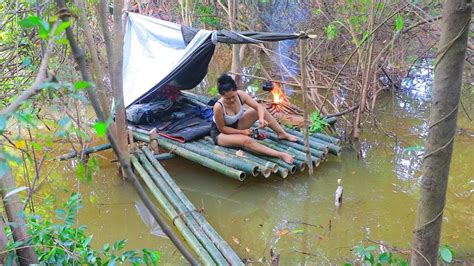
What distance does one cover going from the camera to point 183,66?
13.3 ft

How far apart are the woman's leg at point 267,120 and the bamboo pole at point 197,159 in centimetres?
55

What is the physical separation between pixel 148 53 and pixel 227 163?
2.00 metres

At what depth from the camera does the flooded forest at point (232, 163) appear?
5.14 feet

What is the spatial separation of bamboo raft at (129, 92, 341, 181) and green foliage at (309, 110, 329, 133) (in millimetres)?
64

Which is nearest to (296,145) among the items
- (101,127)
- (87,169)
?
(87,169)

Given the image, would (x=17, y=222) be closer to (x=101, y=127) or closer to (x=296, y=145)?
(x=101, y=127)

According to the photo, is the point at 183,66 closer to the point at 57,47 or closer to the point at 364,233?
the point at 57,47

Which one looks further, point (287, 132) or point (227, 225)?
point (287, 132)

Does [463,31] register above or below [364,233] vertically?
above

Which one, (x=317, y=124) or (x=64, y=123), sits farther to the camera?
(x=317, y=124)

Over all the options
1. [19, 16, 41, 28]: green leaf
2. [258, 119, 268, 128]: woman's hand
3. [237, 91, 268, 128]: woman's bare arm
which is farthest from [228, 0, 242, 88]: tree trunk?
[19, 16, 41, 28]: green leaf

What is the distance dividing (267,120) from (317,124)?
552 millimetres

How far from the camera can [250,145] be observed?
358 centimetres

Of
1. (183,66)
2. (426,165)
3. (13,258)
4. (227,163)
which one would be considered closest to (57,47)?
(183,66)
